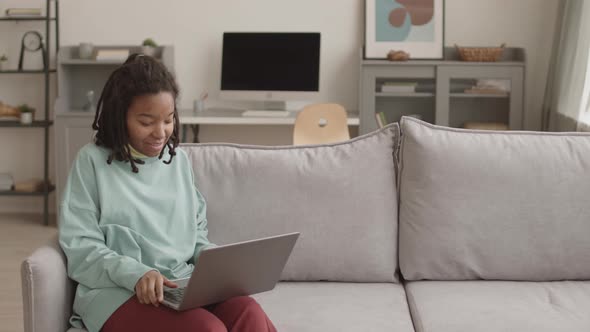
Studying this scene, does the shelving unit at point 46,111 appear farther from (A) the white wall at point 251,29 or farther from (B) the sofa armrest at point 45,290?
(B) the sofa armrest at point 45,290

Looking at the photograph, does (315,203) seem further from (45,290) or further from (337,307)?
(45,290)

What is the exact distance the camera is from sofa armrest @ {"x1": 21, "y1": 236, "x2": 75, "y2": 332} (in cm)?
173

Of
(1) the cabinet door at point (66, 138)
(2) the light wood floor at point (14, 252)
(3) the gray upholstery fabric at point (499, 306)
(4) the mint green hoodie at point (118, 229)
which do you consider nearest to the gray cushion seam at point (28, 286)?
(4) the mint green hoodie at point (118, 229)

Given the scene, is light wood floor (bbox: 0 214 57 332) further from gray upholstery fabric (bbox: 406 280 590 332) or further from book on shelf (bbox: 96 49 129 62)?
gray upholstery fabric (bbox: 406 280 590 332)

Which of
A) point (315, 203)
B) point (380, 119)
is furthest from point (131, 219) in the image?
point (380, 119)

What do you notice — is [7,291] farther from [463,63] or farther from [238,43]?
[463,63]

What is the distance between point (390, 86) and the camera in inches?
196

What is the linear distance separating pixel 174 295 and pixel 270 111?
337cm

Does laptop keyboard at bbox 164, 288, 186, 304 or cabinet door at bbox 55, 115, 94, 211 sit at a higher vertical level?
cabinet door at bbox 55, 115, 94, 211

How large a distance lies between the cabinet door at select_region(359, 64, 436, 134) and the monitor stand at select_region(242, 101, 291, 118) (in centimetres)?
49

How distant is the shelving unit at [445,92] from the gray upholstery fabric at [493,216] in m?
2.74

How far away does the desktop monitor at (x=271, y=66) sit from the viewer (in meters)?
5.04

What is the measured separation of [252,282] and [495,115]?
3.56 m

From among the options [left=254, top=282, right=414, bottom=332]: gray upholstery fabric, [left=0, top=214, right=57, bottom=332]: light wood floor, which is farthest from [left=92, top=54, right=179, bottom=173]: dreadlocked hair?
[left=0, top=214, right=57, bottom=332]: light wood floor
